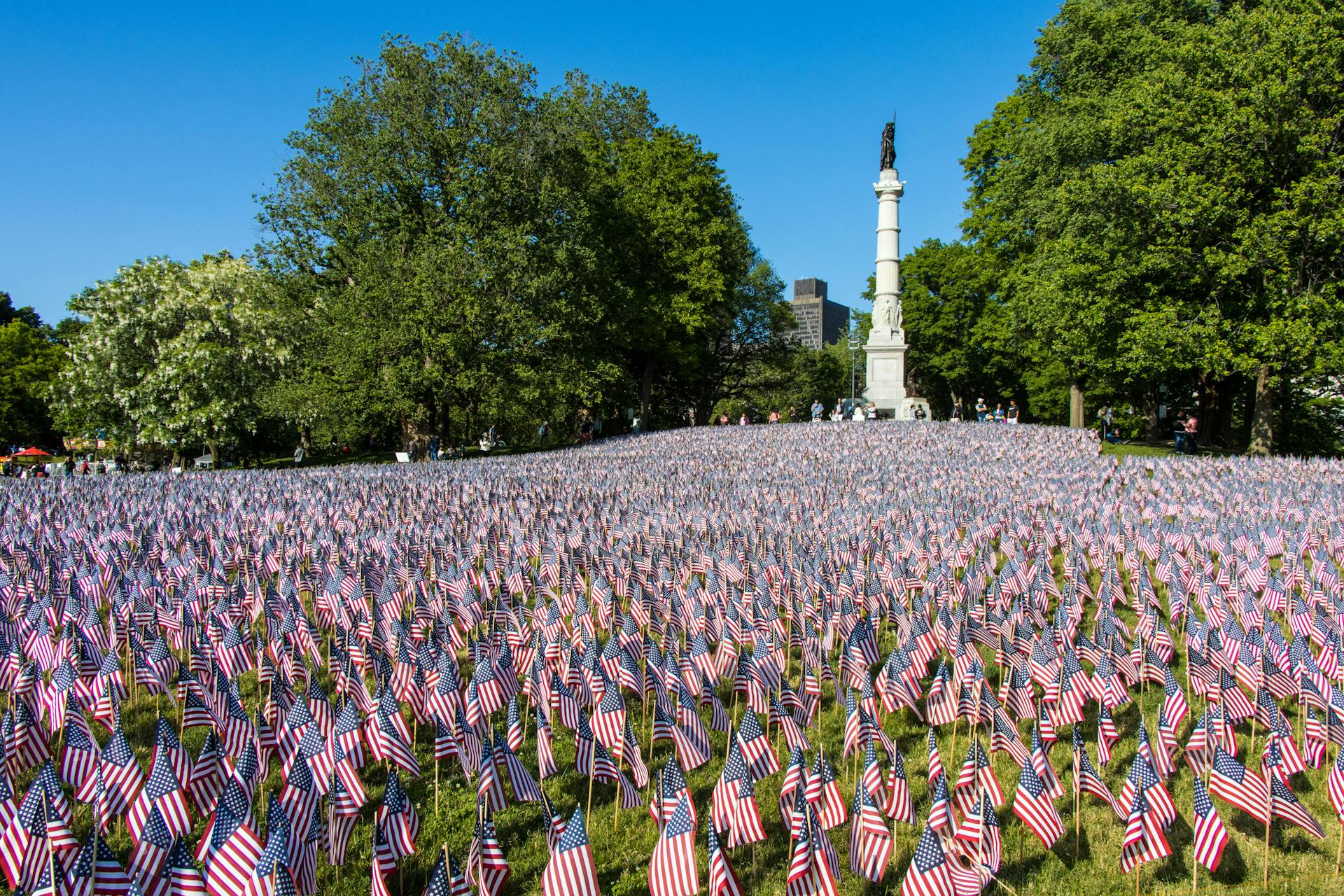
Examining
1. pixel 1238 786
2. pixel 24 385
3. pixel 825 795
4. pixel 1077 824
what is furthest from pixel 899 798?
pixel 24 385

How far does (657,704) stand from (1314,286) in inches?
982

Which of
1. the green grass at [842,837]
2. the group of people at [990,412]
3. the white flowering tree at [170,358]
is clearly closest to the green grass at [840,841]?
the green grass at [842,837]

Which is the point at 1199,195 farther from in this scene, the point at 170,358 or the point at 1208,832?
the point at 170,358

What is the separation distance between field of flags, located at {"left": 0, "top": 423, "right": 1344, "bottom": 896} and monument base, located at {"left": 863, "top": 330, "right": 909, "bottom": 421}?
31.0m

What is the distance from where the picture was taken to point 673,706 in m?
6.52

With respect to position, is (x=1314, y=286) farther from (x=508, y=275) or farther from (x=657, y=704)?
(x=657, y=704)

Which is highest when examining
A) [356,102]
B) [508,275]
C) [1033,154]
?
[356,102]

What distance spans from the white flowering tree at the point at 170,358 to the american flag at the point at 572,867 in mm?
31370

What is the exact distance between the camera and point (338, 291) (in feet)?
104

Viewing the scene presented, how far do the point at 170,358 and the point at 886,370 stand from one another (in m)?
31.6

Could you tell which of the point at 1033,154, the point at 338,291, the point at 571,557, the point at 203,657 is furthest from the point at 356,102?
the point at 203,657

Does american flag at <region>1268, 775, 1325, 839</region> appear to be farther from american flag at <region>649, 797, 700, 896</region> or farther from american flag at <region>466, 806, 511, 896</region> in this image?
american flag at <region>466, 806, 511, 896</region>

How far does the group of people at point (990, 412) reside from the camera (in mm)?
45841

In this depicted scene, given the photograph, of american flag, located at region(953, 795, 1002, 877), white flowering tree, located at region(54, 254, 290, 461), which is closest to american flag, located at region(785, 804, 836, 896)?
american flag, located at region(953, 795, 1002, 877)
